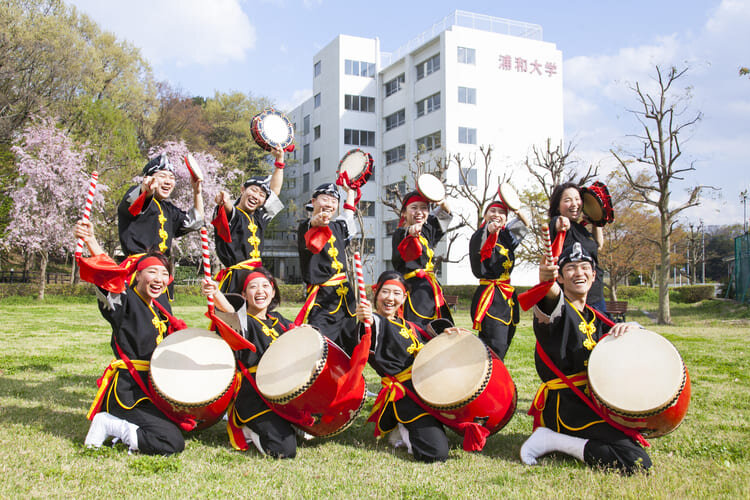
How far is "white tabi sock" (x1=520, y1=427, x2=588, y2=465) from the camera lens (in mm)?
3373

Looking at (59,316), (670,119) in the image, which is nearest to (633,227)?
(670,119)

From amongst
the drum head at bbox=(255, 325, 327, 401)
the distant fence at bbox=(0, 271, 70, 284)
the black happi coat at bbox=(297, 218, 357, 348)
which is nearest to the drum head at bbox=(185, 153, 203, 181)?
the black happi coat at bbox=(297, 218, 357, 348)

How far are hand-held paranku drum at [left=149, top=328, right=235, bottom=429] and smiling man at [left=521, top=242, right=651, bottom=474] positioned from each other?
1.92 metres

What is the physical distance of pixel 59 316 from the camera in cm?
1493

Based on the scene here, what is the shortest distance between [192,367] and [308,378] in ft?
2.50

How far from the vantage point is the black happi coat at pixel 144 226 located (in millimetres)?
4457

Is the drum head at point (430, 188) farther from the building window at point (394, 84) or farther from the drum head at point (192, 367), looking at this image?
the building window at point (394, 84)

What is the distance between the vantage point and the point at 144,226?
14.9 feet

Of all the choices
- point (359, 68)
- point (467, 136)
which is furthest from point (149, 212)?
point (359, 68)

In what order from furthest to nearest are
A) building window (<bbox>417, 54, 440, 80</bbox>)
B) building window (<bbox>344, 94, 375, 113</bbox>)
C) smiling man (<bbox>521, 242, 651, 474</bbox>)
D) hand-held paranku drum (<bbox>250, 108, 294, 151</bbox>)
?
building window (<bbox>344, 94, 375, 113</bbox>) < building window (<bbox>417, 54, 440, 80</bbox>) < hand-held paranku drum (<bbox>250, 108, 294, 151</bbox>) < smiling man (<bbox>521, 242, 651, 474</bbox>)

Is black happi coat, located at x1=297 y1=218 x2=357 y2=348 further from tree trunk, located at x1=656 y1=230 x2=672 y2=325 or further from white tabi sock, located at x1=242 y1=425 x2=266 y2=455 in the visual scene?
tree trunk, located at x1=656 y1=230 x2=672 y2=325

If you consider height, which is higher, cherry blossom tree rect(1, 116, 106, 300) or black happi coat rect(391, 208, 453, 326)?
cherry blossom tree rect(1, 116, 106, 300)

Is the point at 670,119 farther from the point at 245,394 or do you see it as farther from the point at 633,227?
the point at 245,394

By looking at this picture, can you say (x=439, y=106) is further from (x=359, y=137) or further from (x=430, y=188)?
(x=430, y=188)
